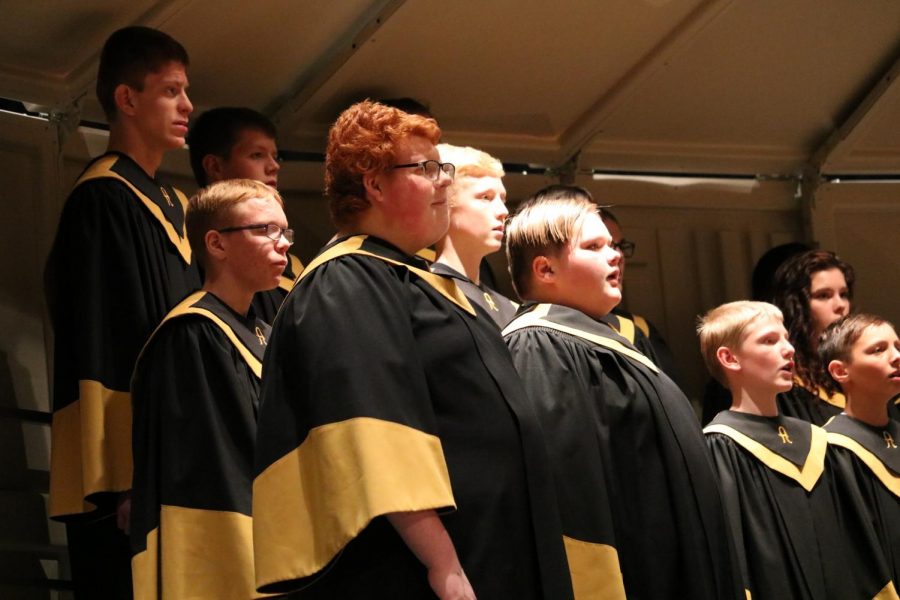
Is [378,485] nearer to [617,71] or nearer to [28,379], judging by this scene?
[28,379]

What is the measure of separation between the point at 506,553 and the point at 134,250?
172 centimetres

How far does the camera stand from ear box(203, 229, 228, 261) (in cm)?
354

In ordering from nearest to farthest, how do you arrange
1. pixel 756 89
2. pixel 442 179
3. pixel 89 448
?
pixel 442 179
pixel 89 448
pixel 756 89

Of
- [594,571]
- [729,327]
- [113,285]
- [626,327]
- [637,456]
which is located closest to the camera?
[594,571]

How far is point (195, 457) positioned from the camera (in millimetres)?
3176

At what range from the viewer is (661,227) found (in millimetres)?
6047

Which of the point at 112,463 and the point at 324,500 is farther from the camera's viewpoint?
the point at 112,463

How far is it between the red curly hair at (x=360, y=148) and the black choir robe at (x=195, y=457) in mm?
654

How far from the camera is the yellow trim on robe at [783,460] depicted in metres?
4.13

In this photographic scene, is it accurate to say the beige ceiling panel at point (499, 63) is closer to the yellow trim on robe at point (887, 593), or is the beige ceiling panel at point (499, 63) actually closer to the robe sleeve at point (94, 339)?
the robe sleeve at point (94, 339)

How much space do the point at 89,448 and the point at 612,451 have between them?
4.35 ft

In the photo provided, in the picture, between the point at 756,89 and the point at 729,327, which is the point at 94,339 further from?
the point at 756,89

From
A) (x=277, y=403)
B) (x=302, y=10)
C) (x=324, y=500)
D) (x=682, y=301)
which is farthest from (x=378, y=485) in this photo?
(x=682, y=301)

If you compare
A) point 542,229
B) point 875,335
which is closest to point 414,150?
point 542,229
